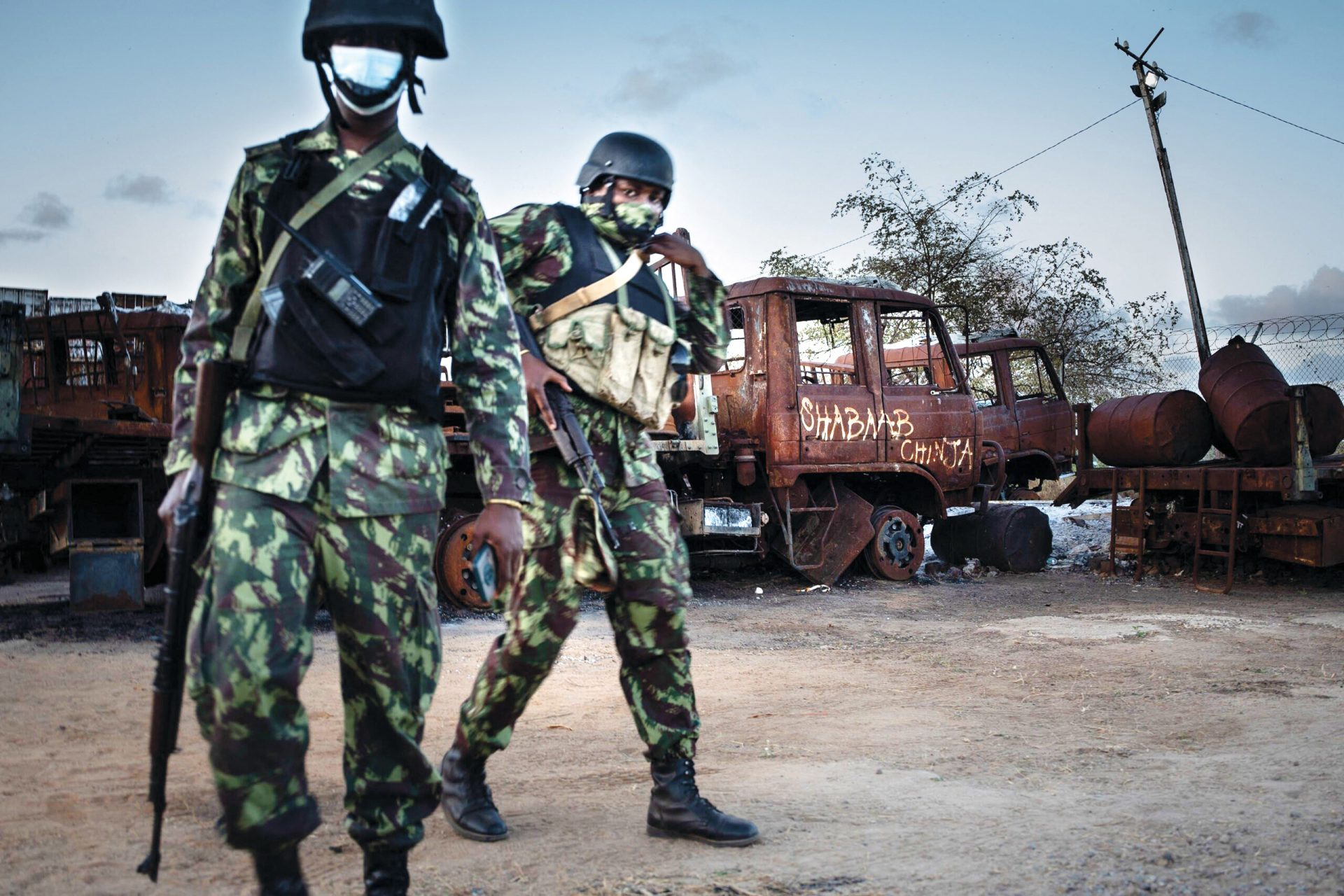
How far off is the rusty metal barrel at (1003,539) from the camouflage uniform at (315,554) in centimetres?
989

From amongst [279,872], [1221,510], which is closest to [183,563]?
[279,872]

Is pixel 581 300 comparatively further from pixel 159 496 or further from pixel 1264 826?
pixel 159 496

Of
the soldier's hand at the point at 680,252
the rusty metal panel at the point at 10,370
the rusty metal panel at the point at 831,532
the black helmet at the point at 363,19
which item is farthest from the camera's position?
the rusty metal panel at the point at 831,532

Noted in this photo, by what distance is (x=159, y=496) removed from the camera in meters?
8.19

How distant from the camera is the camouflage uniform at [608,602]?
314 centimetres

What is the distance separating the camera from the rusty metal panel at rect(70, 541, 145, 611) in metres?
7.55

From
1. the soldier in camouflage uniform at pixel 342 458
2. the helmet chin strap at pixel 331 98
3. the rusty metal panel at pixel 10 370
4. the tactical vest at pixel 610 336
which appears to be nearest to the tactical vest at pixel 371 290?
the soldier in camouflage uniform at pixel 342 458

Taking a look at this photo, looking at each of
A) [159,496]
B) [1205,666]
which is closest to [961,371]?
[1205,666]

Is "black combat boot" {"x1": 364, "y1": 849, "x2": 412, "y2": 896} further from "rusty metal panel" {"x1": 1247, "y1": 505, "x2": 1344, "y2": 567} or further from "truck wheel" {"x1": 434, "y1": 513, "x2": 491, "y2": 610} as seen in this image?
"rusty metal panel" {"x1": 1247, "y1": 505, "x2": 1344, "y2": 567}

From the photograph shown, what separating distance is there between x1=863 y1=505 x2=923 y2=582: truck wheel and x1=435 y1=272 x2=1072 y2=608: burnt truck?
0.01m

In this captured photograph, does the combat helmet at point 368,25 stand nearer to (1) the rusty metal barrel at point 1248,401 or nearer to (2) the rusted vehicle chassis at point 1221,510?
(2) the rusted vehicle chassis at point 1221,510

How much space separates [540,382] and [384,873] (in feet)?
4.59

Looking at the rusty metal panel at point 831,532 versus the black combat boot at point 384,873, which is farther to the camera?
the rusty metal panel at point 831,532

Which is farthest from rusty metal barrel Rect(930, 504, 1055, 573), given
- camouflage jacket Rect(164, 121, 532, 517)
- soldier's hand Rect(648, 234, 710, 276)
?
camouflage jacket Rect(164, 121, 532, 517)
